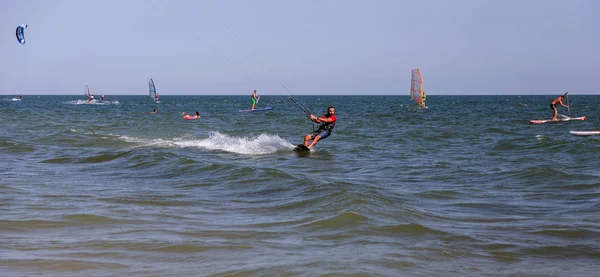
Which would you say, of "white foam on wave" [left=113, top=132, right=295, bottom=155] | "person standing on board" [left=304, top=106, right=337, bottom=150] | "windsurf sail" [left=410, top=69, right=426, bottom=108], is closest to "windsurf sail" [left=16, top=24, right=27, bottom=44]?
"white foam on wave" [left=113, top=132, right=295, bottom=155]

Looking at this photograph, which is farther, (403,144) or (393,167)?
(403,144)

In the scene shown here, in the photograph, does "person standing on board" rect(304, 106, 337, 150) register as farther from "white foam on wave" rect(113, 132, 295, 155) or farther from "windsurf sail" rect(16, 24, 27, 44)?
"windsurf sail" rect(16, 24, 27, 44)

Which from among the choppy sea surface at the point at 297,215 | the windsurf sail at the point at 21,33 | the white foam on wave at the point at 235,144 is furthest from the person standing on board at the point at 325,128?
the windsurf sail at the point at 21,33

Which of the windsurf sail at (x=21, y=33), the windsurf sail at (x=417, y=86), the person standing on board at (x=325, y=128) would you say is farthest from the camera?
the windsurf sail at (x=417, y=86)

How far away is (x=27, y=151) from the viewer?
16781 mm

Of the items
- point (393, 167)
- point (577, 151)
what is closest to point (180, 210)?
point (393, 167)

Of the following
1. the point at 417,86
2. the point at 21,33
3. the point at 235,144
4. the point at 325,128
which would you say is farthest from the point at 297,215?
the point at 417,86

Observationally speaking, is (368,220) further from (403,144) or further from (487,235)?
(403,144)

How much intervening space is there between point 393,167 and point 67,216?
796cm

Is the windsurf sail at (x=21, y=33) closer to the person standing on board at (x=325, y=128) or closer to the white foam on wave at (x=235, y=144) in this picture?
the white foam on wave at (x=235, y=144)

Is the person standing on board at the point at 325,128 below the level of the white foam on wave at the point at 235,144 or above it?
above

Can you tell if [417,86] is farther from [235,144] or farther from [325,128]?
[325,128]

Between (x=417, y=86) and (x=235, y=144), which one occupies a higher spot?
(x=417, y=86)

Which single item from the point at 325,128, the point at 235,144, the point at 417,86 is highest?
the point at 417,86
